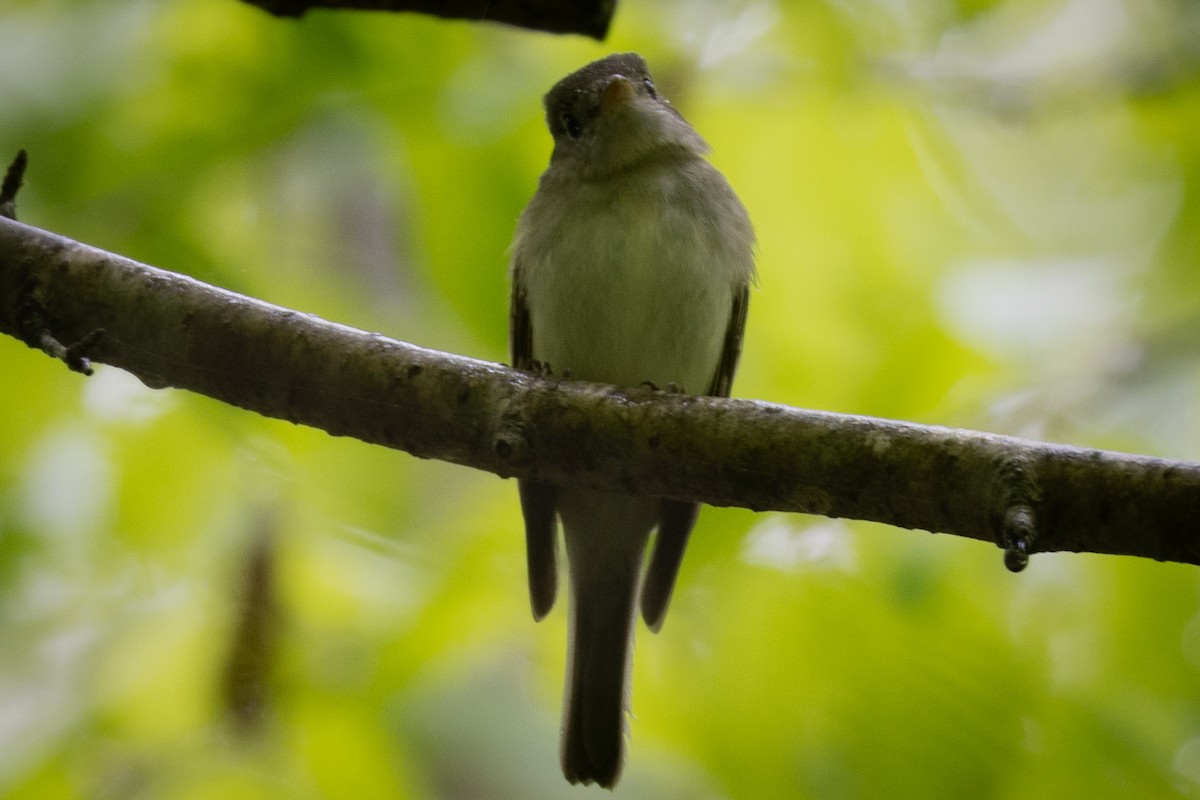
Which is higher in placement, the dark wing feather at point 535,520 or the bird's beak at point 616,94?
the bird's beak at point 616,94

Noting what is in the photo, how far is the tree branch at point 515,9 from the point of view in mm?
2363

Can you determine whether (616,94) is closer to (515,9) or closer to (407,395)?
(515,9)

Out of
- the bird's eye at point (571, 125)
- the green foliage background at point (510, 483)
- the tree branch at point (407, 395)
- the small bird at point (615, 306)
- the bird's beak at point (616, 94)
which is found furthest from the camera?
the bird's eye at point (571, 125)

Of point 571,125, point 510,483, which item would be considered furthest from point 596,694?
point 571,125

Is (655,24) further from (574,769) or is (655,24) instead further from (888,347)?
(574,769)

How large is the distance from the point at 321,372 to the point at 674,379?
1.00 m

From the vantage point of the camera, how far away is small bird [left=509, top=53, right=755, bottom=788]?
265 cm

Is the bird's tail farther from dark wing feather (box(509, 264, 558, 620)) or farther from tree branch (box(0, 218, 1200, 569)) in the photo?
tree branch (box(0, 218, 1200, 569))

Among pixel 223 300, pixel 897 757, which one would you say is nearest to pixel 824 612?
pixel 897 757

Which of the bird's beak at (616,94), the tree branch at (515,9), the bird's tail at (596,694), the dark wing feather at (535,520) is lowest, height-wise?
the bird's tail at (596,694)

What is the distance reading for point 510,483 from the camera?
115 inches

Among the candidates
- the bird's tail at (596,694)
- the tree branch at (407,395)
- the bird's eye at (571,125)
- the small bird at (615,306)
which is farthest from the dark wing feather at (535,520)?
the tree branch at (407,395)

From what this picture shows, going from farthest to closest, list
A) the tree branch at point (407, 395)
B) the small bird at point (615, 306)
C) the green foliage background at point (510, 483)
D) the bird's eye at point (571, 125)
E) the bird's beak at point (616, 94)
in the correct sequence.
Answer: the bird's eye at point (571, 125) → the bird's beak at point (616, 94) → the small bird at point (615, 306) → the green foliage background at point (510, 483) → the tree branch at point (407, 395)

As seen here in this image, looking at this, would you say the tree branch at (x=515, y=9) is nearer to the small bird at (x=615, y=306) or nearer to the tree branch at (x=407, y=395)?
the small bird at (x=615, y=306)
